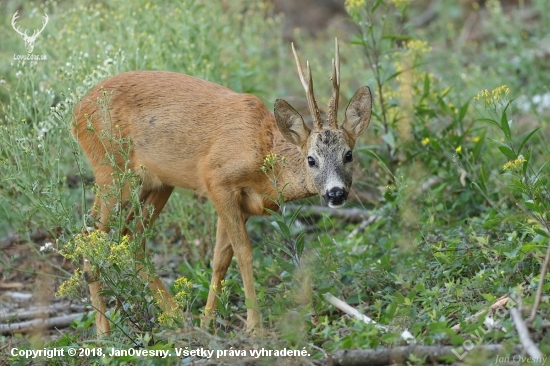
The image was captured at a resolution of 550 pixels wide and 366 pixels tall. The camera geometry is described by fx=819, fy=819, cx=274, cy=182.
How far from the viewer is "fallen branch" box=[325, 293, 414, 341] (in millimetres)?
4402

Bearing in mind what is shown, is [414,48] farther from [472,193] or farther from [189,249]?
[189,249]

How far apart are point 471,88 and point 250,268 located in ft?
14.8

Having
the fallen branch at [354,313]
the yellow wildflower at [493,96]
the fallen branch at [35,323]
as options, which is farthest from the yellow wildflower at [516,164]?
the fallen branch at [35,323]

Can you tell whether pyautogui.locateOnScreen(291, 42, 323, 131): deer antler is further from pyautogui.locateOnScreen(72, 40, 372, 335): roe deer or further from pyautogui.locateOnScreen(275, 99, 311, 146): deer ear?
pyautogui.locateOnScreen(275, 99, 311, 146): deer ear

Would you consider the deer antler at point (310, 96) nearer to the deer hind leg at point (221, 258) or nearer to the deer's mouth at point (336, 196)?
the deer's mouth at point (336, 196)

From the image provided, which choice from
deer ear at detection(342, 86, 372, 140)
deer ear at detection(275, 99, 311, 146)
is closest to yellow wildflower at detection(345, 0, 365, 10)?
deer ear at detection(342, 86, 372, 140)

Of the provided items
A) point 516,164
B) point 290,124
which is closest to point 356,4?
point 290,124

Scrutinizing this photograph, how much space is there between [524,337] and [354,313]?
4.46ft

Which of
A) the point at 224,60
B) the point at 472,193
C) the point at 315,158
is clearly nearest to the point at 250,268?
the point at 315,158

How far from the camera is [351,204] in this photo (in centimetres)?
576

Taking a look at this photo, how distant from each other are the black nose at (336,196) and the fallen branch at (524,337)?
4.84 feet

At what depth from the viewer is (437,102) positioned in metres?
7.10

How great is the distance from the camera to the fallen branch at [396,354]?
160 inches

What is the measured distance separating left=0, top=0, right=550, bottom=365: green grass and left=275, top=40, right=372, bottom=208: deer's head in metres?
0.40
